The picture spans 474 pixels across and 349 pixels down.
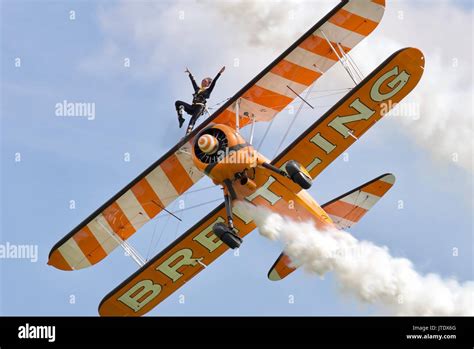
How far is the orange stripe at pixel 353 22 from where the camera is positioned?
70.9 feet

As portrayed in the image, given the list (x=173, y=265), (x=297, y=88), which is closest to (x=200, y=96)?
(x=297, y=88)

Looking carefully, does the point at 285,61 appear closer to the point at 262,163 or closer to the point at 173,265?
the point at 262,163

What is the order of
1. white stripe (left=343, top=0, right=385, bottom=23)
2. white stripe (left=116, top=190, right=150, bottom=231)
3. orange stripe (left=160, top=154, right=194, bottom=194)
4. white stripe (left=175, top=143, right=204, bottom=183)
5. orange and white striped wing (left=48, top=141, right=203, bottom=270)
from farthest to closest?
white stripe (left=116, top=190, right=150, bottom=231)
orange and white striped wing (left=48, top=141, right=203, bottom=270)
orange stripe (left=160, top=154, right=194, bottom=194)
white stripe (left=175, top=143, right=204, bottom=183)
white stripe (left=343, top=0, right=385, bottom=23)

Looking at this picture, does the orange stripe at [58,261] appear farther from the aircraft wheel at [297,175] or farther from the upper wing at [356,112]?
the aircraft wheel at [297,175]

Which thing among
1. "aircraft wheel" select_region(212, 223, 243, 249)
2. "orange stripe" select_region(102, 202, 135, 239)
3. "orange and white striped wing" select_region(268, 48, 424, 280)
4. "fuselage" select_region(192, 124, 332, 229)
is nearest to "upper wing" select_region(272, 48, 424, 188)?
"orange and white striped wing" select_region(268, 48, 424, 280)

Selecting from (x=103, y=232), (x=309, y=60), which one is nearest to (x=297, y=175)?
(x=309, y=60)

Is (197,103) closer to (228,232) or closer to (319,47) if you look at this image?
(319,47)

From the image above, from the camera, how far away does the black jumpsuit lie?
Answer: 2298cm

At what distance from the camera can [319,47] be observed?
21938mm

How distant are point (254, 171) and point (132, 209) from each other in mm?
3240

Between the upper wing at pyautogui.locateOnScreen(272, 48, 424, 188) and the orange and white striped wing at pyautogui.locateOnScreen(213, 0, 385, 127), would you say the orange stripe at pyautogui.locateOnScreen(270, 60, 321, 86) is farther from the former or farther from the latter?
the upper wing at pyautogui.locateOnScreen(272, 48, 424, 188)

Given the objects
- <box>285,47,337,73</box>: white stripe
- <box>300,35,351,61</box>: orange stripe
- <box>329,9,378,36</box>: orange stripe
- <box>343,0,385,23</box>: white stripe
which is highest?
<box>343,0,385,23</box>: white stripe

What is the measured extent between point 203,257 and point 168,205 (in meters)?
1.31

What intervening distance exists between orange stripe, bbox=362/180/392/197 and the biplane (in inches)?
0.8
